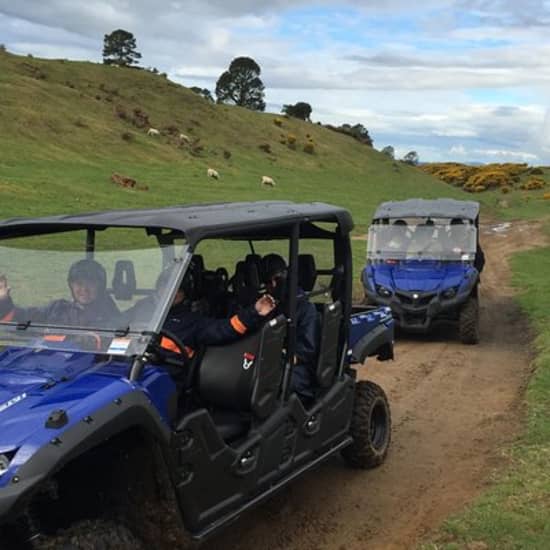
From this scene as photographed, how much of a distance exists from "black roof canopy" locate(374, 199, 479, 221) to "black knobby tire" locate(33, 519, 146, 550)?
1053 centimetres

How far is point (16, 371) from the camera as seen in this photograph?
4.00m

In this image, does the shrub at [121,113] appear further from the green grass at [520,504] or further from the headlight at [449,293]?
the green grass at [520,504]

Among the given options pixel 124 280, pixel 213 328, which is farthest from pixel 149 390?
pixel 213 328

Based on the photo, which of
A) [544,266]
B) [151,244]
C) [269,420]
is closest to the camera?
[151,244]

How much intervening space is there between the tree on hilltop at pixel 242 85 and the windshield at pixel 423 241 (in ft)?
233

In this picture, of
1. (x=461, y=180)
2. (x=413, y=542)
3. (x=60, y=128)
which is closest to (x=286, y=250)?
(x=413, y=542)

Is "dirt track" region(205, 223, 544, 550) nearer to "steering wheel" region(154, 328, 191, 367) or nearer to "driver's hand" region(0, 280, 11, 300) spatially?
"steering wheel" region(154, 328, 191, 367)

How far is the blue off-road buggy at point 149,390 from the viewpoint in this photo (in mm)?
3557

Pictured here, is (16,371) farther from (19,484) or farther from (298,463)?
(298,463)

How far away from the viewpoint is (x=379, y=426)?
6.77m

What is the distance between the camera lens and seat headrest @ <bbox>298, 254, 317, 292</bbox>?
559 cm

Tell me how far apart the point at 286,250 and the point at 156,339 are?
1.52 metres

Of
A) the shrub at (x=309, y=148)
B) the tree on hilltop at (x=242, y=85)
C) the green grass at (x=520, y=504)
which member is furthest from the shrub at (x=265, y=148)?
the green grass at (x=520, y=504)

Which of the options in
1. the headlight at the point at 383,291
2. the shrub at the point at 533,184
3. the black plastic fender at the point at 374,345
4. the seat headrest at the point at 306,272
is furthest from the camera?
the shrub at the point at 533,184
